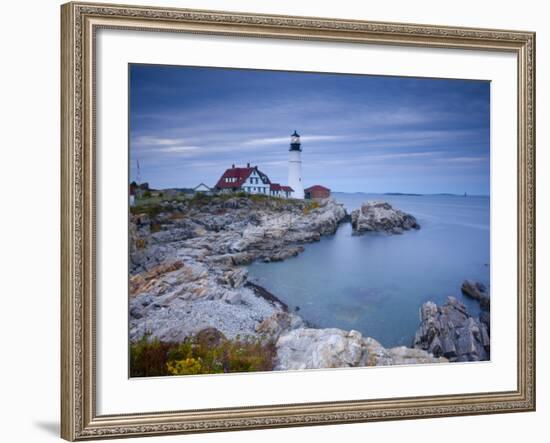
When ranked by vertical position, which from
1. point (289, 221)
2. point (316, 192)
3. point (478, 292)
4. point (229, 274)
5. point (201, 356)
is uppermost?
point (316, 192)

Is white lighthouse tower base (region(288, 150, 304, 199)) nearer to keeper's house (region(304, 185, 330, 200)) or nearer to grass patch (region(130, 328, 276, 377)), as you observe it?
keeper's house (region(304, 185, 330, 200))

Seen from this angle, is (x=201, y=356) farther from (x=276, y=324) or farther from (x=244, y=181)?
(x=244, y=181)

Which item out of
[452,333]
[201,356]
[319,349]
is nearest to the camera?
[201,356]

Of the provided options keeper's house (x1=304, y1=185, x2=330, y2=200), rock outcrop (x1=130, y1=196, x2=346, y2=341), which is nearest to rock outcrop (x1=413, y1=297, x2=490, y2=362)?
rock outcrop (x1=130, y1=196, x2=346, y2=341)

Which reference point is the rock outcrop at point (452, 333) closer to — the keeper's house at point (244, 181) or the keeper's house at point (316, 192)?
the keeper's house at point (316, 192)

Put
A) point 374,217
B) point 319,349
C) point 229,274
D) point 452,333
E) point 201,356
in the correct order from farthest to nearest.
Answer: point 452,333, point 374,217, point 319,349, point 229,274, point 201,356

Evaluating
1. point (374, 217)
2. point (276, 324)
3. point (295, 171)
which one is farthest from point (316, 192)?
point (276, 324)
